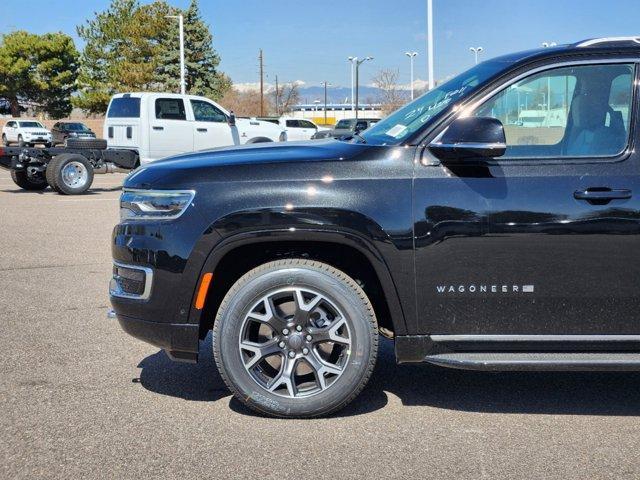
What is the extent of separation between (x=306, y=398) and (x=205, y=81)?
67068 millimetres

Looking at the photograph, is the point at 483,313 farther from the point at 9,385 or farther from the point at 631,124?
the point at 9,385

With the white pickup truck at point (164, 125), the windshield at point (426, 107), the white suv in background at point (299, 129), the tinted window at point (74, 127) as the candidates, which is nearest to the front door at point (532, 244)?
the windshield at point (426, 107)

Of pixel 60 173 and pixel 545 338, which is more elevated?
pixel 60 173

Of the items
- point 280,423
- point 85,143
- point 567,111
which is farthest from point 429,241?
point 85,143

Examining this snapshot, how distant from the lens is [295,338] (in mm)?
4035

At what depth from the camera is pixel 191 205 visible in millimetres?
4004

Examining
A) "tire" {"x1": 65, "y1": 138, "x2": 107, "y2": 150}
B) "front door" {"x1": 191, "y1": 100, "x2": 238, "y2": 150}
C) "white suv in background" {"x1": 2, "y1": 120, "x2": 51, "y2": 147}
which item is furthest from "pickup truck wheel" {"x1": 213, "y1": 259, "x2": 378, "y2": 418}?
"white suv in background" {"x1": 2, "y1": 120, "x2": 51, "y2": 147}

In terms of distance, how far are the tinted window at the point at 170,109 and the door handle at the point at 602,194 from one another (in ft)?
52.6

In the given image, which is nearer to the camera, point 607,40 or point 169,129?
point 607,40

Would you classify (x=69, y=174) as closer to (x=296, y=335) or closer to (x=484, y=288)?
(x=296, y=335)

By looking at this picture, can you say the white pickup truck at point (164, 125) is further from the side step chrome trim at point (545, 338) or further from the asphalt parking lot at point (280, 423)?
the side step chrome trim at point (545, 338)

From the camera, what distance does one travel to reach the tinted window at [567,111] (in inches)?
159

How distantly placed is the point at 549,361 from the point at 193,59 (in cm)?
6741

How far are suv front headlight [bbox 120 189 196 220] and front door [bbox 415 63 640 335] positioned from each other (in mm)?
1186
